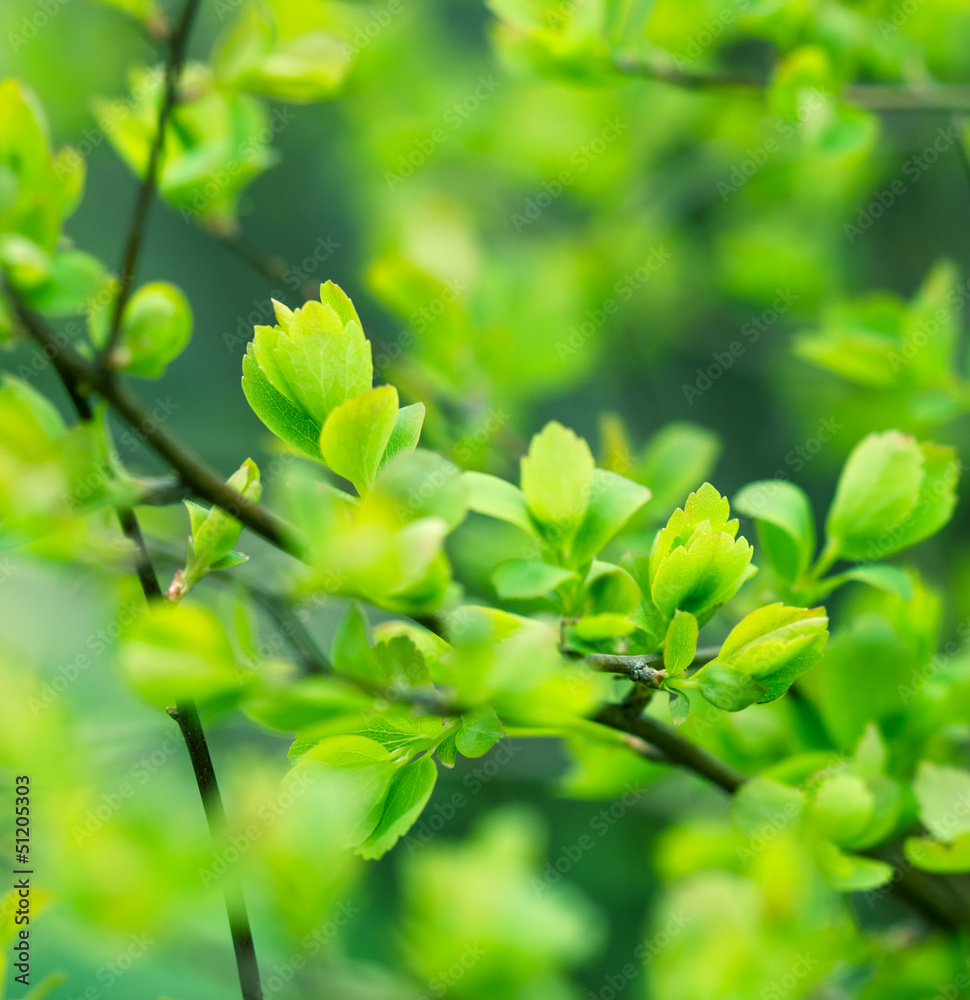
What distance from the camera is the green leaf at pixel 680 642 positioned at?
0.92 feet

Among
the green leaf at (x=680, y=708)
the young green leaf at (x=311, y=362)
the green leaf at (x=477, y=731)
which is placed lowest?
the green leaf at (x=477, y=731)

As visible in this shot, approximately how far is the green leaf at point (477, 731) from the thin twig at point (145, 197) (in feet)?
0.57

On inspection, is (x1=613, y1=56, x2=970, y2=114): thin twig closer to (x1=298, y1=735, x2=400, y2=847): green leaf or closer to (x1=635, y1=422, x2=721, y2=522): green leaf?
(x1=635, y1=422, x2=721, y2=522): green leaf

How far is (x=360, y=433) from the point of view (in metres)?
0.27

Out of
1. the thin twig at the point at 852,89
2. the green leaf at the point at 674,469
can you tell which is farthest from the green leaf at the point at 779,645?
the thin twig at the point at 852,89

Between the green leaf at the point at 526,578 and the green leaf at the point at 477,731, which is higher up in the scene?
the green leaf at the point at 526,578

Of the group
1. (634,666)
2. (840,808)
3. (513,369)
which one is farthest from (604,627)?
(513,369)

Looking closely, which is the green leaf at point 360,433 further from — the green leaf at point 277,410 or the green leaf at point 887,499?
the green leaf at point 887,499

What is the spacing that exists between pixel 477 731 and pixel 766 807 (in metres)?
0.13

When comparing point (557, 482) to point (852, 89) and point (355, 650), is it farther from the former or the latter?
point (852, 89)

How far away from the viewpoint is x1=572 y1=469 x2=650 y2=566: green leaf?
32cm

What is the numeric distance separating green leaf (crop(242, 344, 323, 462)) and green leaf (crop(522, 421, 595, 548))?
0.08 m

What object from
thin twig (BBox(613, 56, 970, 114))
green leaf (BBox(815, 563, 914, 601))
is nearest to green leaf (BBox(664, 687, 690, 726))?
green leaf (BBox(815, 563, 914, 601))

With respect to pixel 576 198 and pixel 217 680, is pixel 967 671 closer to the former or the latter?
pixel 217 680
